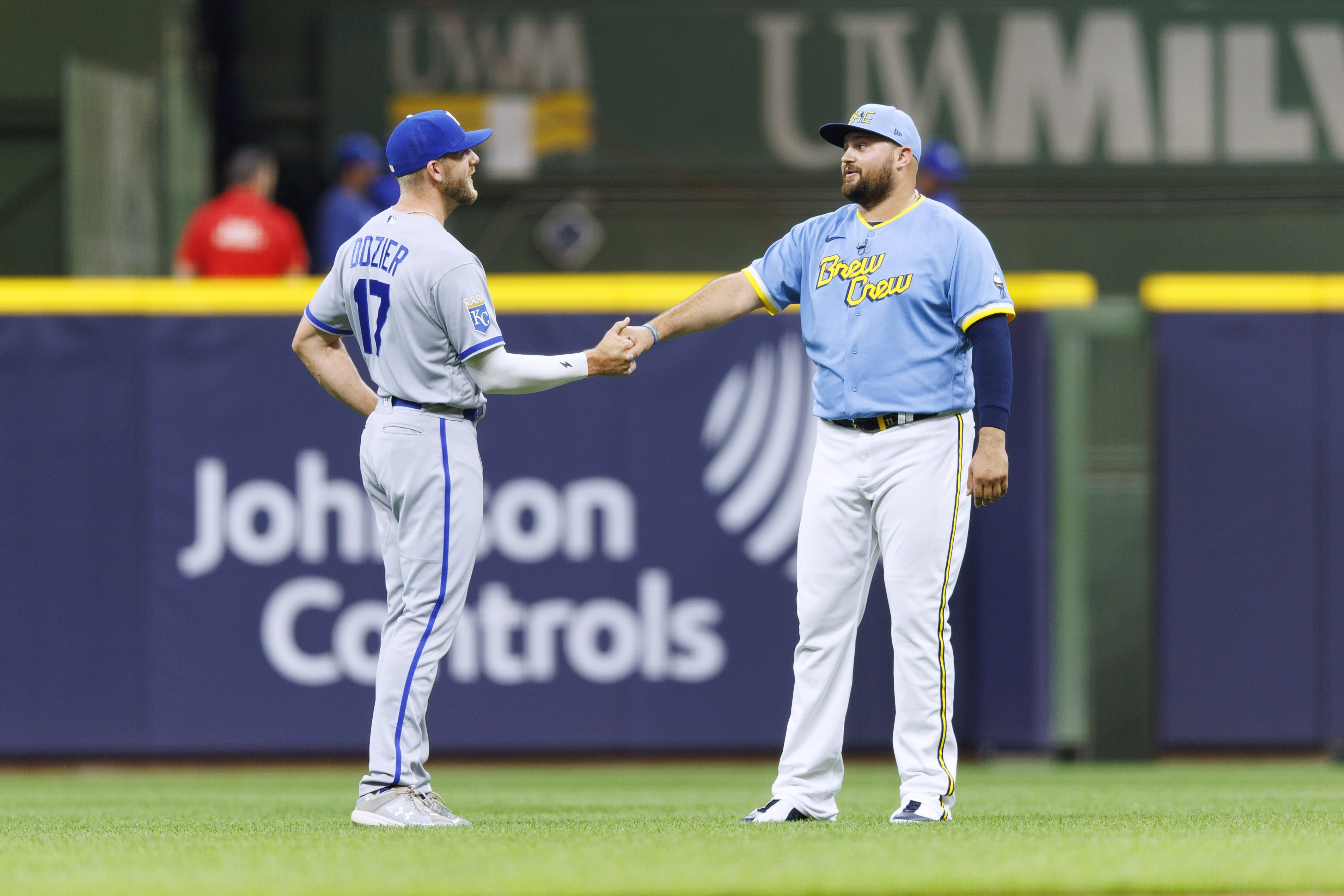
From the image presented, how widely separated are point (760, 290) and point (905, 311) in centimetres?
56

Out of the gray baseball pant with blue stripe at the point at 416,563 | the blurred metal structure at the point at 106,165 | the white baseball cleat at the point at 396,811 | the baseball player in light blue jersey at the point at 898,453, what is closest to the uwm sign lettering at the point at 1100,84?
the blurred metal structure at the point at 106,165

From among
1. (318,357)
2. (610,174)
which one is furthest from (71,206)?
(318,357)

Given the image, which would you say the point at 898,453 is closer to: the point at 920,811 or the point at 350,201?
Answer: the point at 920,811

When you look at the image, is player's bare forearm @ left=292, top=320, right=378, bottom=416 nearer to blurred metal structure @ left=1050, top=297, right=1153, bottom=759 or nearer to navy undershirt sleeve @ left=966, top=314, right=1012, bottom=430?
navy undershirt sleeve @ left=966, top=314, right=1012, bottom=430

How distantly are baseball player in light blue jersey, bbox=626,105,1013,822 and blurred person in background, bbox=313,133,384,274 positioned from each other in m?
5.05

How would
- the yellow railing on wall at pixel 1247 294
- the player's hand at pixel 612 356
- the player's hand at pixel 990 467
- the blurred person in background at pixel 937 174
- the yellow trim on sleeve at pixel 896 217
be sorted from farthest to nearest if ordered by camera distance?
the blurred person in background at pixel 937 174, the yellow railing on wall at pixel 1247 294, the player's hand at pixel 612 356, the yellow trim on sleeve at pixel 896 217, the player's hand at pixel 990 467

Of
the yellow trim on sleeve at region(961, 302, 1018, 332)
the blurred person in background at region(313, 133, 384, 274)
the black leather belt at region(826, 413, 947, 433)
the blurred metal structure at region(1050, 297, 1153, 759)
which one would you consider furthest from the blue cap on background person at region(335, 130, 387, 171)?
the yellow trim on sleeve at region(961, 302, 1018, 332)

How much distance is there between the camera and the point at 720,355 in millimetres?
8367

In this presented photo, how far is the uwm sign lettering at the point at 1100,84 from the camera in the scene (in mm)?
12984

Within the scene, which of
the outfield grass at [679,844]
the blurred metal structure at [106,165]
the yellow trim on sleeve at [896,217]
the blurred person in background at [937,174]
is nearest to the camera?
the outfield grass at [679,844]

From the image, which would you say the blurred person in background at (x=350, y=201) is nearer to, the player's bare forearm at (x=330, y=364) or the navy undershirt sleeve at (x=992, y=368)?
the player's bare forearm at (x=330, y=364)

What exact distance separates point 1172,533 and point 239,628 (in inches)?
178

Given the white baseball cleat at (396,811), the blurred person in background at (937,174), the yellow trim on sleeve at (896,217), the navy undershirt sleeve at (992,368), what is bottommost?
the white baseball cleat at (396,811)

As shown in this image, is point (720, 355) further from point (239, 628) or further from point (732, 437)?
point (239, 628)
